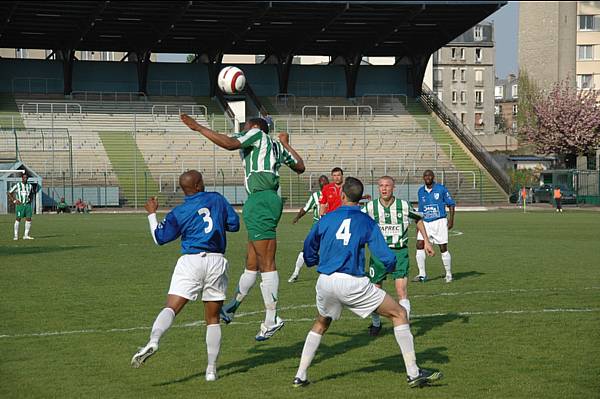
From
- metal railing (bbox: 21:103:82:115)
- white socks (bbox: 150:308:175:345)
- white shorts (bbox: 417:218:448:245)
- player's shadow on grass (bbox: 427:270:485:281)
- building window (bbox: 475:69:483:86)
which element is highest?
building window (bbox: 475:69:483:86)

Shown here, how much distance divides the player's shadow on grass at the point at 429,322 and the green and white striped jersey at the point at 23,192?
19481mm

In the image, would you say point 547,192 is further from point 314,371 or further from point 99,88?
point 314,371

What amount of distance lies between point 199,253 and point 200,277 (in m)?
0.23

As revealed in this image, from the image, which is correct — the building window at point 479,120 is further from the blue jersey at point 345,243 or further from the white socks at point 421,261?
the blue jersey at point 345,243

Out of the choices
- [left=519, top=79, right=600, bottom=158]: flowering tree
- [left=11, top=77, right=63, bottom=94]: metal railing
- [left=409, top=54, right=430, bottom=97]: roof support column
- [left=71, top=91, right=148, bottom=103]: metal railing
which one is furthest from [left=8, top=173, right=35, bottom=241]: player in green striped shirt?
[left=519, top=79, right=600, bottom=158]: flowering tree

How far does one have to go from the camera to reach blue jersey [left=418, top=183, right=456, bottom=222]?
1838cm

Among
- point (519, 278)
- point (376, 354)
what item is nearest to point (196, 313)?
point (376, 354)

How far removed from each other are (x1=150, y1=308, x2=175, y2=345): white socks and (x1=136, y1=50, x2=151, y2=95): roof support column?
5894cm

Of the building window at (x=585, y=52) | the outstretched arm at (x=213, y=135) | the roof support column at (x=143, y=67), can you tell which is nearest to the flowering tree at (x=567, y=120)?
the building window at (x=585, y=52)

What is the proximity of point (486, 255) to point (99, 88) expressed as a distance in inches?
1931

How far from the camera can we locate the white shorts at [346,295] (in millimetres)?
8828

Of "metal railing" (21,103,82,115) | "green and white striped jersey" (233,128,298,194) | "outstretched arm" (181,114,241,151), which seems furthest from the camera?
"metal railing" (21,103,82,115)

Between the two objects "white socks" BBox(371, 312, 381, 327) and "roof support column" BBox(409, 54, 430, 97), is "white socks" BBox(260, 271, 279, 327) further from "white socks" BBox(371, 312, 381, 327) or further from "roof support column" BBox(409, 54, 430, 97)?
"roof support column" BBox(409, 54, 430, 97)

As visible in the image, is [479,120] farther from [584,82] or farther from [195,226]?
[195,226]
